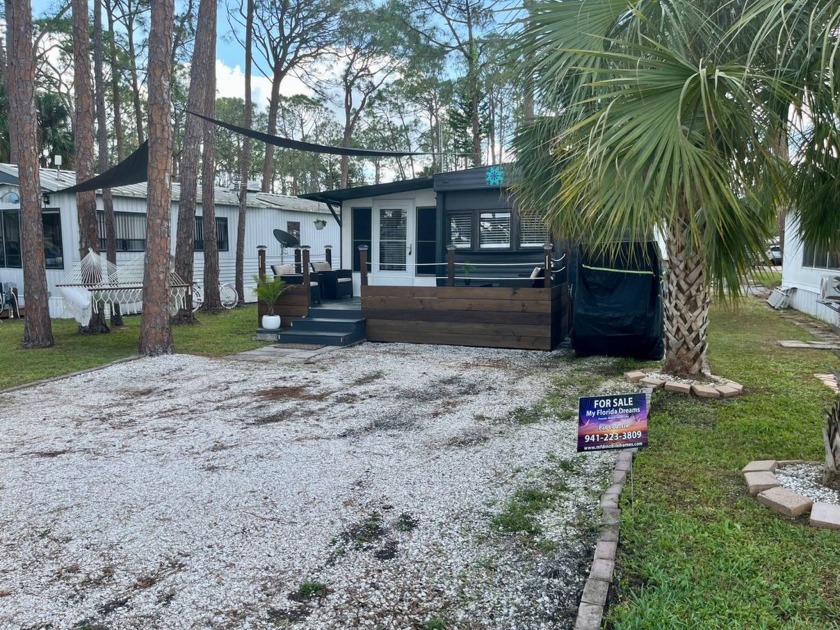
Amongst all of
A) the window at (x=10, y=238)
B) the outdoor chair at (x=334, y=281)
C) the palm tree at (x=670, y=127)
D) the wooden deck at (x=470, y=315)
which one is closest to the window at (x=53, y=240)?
the window at (x=10, y=238)

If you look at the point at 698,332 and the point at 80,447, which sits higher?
the point at 698,332

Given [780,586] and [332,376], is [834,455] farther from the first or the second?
[332,376]

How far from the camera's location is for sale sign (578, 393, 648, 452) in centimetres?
295

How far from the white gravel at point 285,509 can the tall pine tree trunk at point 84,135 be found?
447cm

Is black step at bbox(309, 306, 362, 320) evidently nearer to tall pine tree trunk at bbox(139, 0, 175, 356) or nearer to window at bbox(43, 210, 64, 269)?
tall pine tree trunk at bbox(139, 0, 175, 356)

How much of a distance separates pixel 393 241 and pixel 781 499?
29.1 feet

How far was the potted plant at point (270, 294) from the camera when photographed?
867 centimetres

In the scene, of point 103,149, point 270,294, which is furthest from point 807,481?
point 103,149

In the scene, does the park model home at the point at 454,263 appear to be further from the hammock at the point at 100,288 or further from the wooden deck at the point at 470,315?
the hammock at the point at 100,288

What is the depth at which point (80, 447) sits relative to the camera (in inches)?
164

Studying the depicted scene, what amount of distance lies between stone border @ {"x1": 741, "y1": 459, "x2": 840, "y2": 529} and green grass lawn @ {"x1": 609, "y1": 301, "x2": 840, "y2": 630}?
5 centimetres

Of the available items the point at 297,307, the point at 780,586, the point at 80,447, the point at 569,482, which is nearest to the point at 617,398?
the point at 569,482

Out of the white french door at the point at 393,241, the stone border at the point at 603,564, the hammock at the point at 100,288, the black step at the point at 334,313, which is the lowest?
the stone border at the point at 603,564

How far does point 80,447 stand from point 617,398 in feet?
11.4
